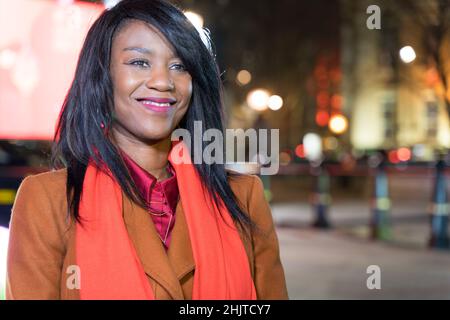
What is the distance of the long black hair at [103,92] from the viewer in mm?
1923

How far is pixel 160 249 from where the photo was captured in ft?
6.07

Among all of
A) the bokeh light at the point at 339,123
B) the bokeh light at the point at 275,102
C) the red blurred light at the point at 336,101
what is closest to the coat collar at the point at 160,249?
the bokeh light at the point at 275,102

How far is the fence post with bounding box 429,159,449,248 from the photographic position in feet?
32.1

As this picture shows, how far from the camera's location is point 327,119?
3656cm

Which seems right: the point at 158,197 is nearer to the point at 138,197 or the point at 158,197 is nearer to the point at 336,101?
the point at 138,197

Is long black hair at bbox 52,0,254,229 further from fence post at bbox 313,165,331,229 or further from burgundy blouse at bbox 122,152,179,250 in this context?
fence post at bbox 313,165,331,229

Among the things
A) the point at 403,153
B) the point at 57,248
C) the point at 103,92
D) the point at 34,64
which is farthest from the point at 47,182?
the point at 403,153

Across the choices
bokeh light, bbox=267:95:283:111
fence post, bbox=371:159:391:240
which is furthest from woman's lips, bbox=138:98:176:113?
bokeh light, bbox=267:95:283:111

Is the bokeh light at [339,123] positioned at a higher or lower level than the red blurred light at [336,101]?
lower

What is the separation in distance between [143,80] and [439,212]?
847cm

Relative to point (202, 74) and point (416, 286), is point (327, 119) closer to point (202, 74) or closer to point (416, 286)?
point (416, 286)

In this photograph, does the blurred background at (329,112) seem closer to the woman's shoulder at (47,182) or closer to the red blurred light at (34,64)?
the red blurred light at (34,64)
